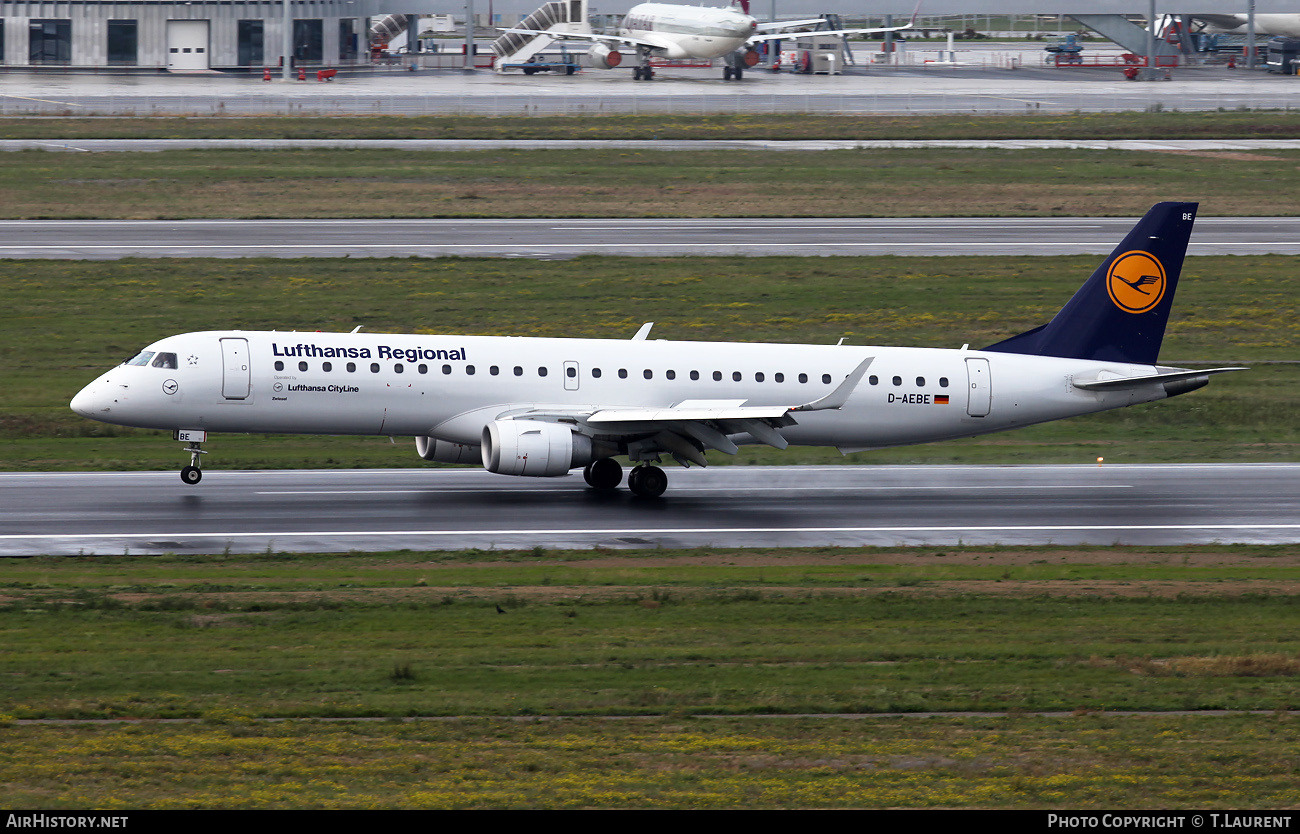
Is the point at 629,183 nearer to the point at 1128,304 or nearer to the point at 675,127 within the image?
the point at 675,127

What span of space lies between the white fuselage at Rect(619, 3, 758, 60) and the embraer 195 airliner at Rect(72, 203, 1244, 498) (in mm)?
104949

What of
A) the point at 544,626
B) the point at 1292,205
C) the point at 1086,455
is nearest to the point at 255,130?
the point at 1292,205

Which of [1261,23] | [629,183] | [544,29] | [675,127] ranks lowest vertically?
[629,183]

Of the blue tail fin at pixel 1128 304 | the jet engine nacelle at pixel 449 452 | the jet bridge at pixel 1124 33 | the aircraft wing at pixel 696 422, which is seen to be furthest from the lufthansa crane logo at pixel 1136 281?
the jet bridge at pixel 1124 33

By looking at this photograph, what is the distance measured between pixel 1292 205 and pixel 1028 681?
64.4 meters

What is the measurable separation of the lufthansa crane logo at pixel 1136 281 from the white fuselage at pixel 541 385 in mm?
1706

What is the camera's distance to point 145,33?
448 feet

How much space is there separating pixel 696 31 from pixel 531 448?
113411mm

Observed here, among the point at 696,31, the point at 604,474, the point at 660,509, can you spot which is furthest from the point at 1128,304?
the point at 696,31

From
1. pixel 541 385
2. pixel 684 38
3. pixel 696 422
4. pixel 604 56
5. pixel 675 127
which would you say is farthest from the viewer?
pixel 604 56

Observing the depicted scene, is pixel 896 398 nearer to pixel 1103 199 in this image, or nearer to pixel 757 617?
pixel 757 617

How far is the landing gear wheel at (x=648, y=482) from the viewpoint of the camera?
1412 inches

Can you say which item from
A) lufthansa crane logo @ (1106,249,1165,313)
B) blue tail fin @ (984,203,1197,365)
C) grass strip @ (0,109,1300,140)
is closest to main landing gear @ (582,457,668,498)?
blue tail fin @ (984,203,1197,365)

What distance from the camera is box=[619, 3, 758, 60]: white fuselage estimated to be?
140 meters
